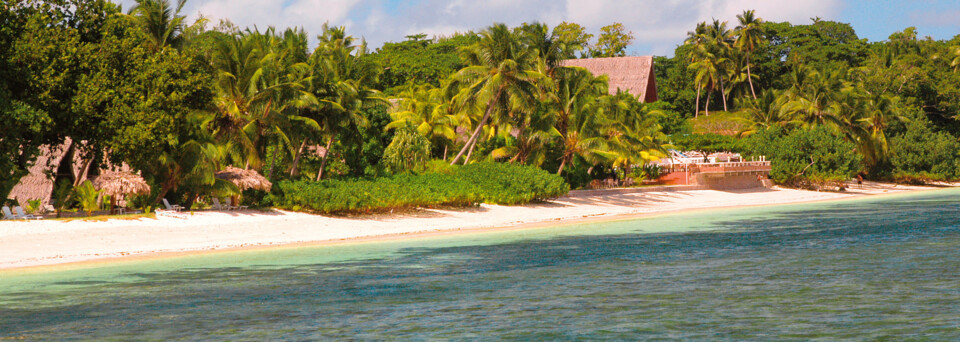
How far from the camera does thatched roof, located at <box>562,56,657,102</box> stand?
199 feet

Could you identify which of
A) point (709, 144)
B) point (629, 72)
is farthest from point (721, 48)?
point (709, 144)

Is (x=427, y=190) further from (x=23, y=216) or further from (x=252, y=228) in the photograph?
(x=23, y=216)

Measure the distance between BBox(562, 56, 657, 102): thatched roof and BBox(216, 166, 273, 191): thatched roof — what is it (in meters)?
36.2

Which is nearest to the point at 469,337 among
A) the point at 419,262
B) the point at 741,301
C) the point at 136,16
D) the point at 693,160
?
the point at 741,301

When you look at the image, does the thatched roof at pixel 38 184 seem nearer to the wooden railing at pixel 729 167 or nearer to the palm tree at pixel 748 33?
the wooden railing at pixel 729 167

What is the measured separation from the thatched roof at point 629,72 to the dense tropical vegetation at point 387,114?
3.82 metres

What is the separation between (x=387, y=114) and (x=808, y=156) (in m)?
23.5

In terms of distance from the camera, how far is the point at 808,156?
163 ft

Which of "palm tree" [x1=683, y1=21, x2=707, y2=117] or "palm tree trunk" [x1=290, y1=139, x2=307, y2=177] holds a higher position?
"palm tree" [x1=683, y1=21, x2=707, y2=117]

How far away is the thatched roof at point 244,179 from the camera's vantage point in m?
26.9

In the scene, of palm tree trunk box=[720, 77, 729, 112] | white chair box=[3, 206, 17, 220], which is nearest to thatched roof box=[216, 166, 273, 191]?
white chair box=[3, 206, 17, 220]

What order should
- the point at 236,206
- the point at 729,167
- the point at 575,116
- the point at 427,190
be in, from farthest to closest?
the point at 729,167 → the point at 575,116 → the point at 427,190 → the point at 236,206

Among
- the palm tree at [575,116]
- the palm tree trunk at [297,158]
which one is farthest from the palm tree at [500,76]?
the palm tree trunk at [297,158]

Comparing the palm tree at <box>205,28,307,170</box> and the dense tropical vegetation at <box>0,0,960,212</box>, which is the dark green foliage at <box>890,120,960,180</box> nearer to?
the dense tropical vegetation at <box>0,0,960,212</box>
